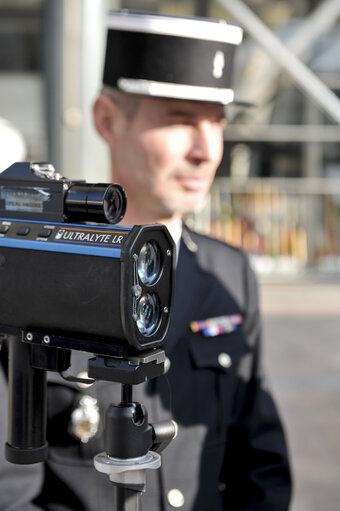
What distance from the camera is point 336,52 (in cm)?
1202

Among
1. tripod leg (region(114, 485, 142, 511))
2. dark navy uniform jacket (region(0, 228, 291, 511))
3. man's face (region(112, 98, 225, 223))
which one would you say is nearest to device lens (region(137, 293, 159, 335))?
tripod leg (region(114, 485, 142, 511))

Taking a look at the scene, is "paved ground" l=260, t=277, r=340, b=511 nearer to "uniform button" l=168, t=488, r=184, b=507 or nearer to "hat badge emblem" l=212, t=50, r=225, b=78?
"uniform button" l=168, t=488, r=184, b=507

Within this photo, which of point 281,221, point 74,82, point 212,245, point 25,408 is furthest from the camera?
point 281,221

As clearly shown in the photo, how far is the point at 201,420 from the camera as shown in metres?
1.94

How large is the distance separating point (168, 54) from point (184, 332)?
68 centimetres

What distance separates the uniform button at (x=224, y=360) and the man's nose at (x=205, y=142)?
1.61ft

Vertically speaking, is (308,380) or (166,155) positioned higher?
(166,155)

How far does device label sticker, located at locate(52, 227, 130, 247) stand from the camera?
3.84ft

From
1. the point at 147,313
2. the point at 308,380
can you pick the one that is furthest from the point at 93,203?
the point at 308,380

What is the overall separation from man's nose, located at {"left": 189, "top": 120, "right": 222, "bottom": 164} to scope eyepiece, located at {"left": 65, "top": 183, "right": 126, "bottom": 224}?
25.4 inches

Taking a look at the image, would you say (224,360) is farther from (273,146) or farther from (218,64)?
(273,146)

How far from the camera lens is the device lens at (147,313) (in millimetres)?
1185

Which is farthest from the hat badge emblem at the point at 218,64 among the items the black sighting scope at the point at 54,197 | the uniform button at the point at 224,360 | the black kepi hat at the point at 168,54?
the black sighting scope at the point at 54,197

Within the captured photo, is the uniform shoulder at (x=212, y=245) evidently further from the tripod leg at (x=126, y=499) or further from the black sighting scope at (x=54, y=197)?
the tripod leg at (x=126, y=499)
